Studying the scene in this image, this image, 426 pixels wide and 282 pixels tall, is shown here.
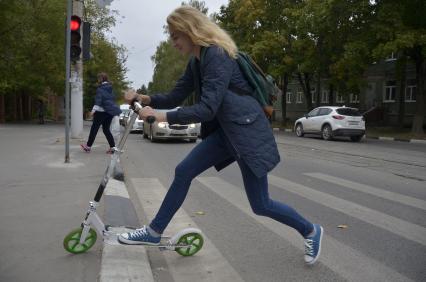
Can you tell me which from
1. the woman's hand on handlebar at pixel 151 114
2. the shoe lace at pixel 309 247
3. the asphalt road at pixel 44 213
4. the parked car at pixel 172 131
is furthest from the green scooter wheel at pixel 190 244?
the parked car at pixel 172 131

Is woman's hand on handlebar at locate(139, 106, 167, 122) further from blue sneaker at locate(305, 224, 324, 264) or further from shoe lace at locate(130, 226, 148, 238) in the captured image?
blue sneaker at locate(305, 224, 324, 264)

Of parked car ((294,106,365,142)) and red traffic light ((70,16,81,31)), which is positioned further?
parked car ((294,106,365,142))

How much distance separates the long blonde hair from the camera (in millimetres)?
3709

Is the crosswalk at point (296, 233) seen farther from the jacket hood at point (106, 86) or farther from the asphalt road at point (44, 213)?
the jacket hood at point (106, 86)

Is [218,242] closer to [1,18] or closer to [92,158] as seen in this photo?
[92,158]

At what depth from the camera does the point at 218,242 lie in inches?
192

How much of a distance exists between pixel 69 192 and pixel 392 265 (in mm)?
4350

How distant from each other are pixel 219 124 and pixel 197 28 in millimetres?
738

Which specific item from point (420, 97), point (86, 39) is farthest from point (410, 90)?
point (86, 39)

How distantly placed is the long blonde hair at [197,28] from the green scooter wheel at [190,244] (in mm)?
1529

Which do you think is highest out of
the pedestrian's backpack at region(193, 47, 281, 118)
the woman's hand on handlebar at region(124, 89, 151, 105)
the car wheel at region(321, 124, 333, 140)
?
the pedestrian's backpack at region(193, 47, 281, 118)

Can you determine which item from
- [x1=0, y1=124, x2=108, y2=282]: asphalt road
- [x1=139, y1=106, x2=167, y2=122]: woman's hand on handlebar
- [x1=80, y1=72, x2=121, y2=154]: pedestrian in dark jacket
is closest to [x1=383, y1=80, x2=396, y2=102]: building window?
[x1=80, y1=72, x2=121, y2=154]: pedestrian in dark jacket

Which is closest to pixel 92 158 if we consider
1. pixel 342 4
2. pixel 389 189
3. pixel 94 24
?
pixel 389 189

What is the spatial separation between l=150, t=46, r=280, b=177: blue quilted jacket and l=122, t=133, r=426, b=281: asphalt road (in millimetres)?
936
